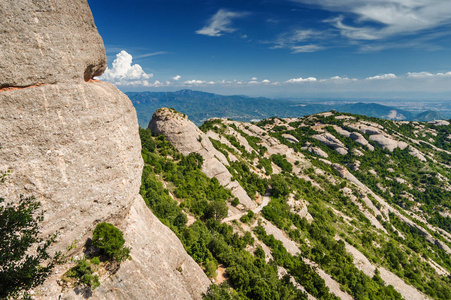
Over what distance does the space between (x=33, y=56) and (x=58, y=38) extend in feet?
7.70

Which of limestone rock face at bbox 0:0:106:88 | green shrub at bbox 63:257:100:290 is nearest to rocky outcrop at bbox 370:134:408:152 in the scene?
limestone rock face at bbox 0:0:106:88

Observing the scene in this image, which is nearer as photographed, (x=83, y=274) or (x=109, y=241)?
(x=83, y=274)

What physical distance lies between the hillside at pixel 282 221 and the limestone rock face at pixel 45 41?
22.8 m

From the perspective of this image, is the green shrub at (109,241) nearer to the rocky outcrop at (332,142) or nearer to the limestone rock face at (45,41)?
the limestone rock face at (45,41)

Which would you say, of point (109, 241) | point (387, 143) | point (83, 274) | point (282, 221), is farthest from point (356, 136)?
point (83, 274)

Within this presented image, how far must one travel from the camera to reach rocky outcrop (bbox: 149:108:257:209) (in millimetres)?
55812

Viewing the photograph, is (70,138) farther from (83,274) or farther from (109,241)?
(83,274)

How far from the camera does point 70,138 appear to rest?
15758 mm

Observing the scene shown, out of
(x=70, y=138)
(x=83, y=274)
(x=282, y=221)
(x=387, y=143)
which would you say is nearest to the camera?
(x=83, y=274)

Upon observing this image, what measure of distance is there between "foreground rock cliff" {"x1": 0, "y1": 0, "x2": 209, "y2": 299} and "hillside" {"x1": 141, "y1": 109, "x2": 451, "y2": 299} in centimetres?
1155

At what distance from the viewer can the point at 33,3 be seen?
47.2ft

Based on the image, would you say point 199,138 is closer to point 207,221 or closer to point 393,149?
point 207,221

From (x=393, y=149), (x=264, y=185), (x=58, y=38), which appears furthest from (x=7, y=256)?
(x=393, y=149)

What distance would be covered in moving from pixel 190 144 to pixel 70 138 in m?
41.3
